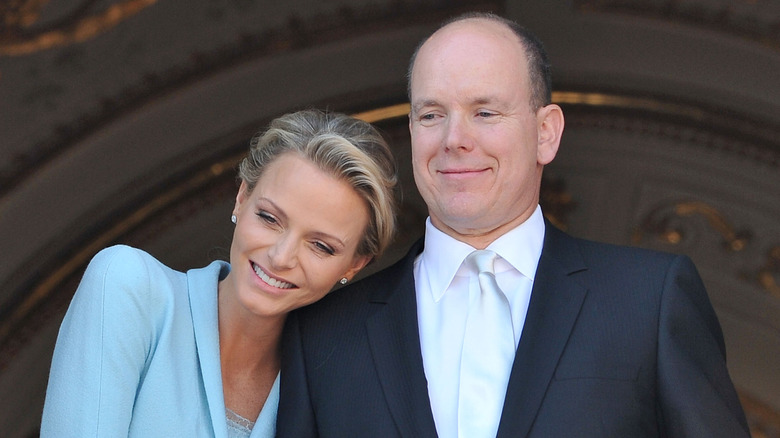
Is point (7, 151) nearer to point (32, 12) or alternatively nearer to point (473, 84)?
point (32, 12)

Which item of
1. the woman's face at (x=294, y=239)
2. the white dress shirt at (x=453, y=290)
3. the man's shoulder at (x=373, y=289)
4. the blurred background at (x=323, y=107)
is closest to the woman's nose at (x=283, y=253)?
the woman's face at (x=294, y=239)

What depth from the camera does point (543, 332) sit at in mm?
2074

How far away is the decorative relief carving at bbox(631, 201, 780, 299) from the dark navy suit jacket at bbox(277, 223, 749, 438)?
116 centimetres

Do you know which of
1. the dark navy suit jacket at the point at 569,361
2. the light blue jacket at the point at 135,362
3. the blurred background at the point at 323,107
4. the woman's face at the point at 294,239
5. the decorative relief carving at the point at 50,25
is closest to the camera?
the dark navy suit jacket at the point at 569,361

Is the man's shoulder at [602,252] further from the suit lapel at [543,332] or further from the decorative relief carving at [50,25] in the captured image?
the decorative relief carving at [50,25]

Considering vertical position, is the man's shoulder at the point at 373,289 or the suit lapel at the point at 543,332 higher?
the man's shoulder at the point at 373,289

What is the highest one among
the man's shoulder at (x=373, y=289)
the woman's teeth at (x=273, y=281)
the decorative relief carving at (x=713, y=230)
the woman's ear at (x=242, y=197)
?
the woman's ear at (x=242, y=197)

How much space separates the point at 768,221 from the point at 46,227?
1.96 meters

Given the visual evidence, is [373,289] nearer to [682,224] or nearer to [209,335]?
[209,335]

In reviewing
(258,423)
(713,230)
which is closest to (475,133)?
(258,423)

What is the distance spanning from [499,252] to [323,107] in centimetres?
121

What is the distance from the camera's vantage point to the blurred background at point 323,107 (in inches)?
120

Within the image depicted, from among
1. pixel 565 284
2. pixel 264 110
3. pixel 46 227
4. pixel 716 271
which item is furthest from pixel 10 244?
pixel 716 271

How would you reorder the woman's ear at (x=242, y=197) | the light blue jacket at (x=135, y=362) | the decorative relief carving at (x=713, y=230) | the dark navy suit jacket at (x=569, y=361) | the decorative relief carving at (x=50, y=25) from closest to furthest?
the dark navy suit jacket at (x=569, y=361)
the light blue jacket at (x=135, y=362)
the woman's ear at (x=242, y=197)
the decorative relief carving at (x=50, y=25)
the decorative relief carving at (x=713, y=230)
